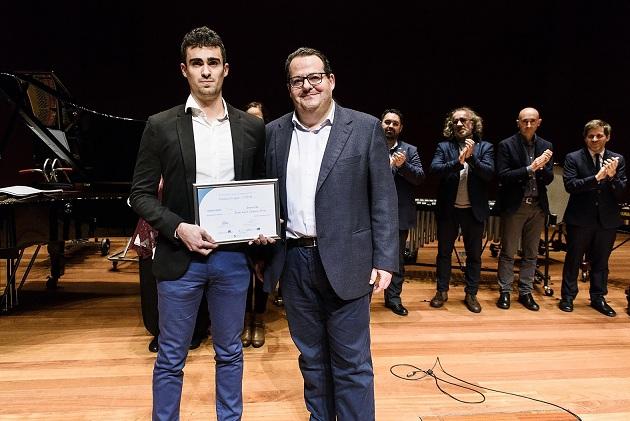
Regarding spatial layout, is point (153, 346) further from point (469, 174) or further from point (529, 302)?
point (529, 302)

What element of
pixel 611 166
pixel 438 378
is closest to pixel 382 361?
pixel 438 378

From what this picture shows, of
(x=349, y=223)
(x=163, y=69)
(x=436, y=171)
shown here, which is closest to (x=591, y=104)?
(x=436, y=171)

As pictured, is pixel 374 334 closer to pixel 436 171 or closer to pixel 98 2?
pixel 436 171

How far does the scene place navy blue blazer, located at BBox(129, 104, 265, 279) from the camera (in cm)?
162

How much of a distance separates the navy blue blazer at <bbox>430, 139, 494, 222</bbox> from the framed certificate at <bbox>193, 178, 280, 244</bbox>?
6.99ft

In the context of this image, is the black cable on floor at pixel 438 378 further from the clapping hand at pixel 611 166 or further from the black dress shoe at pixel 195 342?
the clapping hand at pixel 611 166

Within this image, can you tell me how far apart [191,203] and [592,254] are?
3419 mm

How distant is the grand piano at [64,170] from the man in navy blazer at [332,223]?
1.98 m

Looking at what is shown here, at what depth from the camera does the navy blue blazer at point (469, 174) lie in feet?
11.2

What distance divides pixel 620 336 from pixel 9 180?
298 inches

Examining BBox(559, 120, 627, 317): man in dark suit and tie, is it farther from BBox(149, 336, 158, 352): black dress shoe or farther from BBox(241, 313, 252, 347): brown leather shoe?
BBox(149, 336, 158, 352): black dress shoe

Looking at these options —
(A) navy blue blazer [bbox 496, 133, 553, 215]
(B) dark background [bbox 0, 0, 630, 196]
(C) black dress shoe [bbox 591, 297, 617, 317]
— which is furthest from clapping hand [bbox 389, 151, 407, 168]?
(B) dark background [bbox 0, 0, 630, 196]

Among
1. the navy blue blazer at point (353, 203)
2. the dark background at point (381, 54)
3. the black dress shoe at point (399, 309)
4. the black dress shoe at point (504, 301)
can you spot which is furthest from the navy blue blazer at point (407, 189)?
the dark background at point (381, 54)

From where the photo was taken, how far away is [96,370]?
255 centimetres
